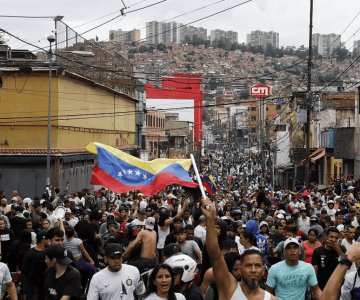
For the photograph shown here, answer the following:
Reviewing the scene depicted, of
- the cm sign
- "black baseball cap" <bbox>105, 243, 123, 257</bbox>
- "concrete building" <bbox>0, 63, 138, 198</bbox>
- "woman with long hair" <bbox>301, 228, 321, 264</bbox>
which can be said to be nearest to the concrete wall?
"concrete building" <bbox>0, 63, 138, 198</bbox>

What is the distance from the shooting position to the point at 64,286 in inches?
360

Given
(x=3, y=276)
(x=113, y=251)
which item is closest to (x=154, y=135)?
(x=3, y=276)

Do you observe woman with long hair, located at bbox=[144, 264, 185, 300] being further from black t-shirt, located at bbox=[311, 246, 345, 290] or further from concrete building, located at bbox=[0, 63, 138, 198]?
concrete building, located at bbox=[0, 63, 138, 198]

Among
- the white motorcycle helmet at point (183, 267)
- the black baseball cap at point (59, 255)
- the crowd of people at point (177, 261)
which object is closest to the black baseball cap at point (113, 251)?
the crowd of people at point (177, 261)

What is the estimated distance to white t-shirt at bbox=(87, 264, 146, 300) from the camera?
349 inches

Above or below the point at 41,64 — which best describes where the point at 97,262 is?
below

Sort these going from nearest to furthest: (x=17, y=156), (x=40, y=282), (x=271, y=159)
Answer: (x=40, y=282) < (x=17, y=156) < (x=271, y=159)

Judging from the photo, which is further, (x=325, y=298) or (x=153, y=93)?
(x=153, y=93)

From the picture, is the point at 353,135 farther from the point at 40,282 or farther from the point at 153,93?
the point at 153,93

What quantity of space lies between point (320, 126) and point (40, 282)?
2118 inches

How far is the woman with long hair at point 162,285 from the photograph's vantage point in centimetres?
760

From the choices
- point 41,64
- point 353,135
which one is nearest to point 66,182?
point 41,64

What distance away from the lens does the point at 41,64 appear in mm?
41625

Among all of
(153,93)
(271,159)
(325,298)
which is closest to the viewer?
(325,298)
